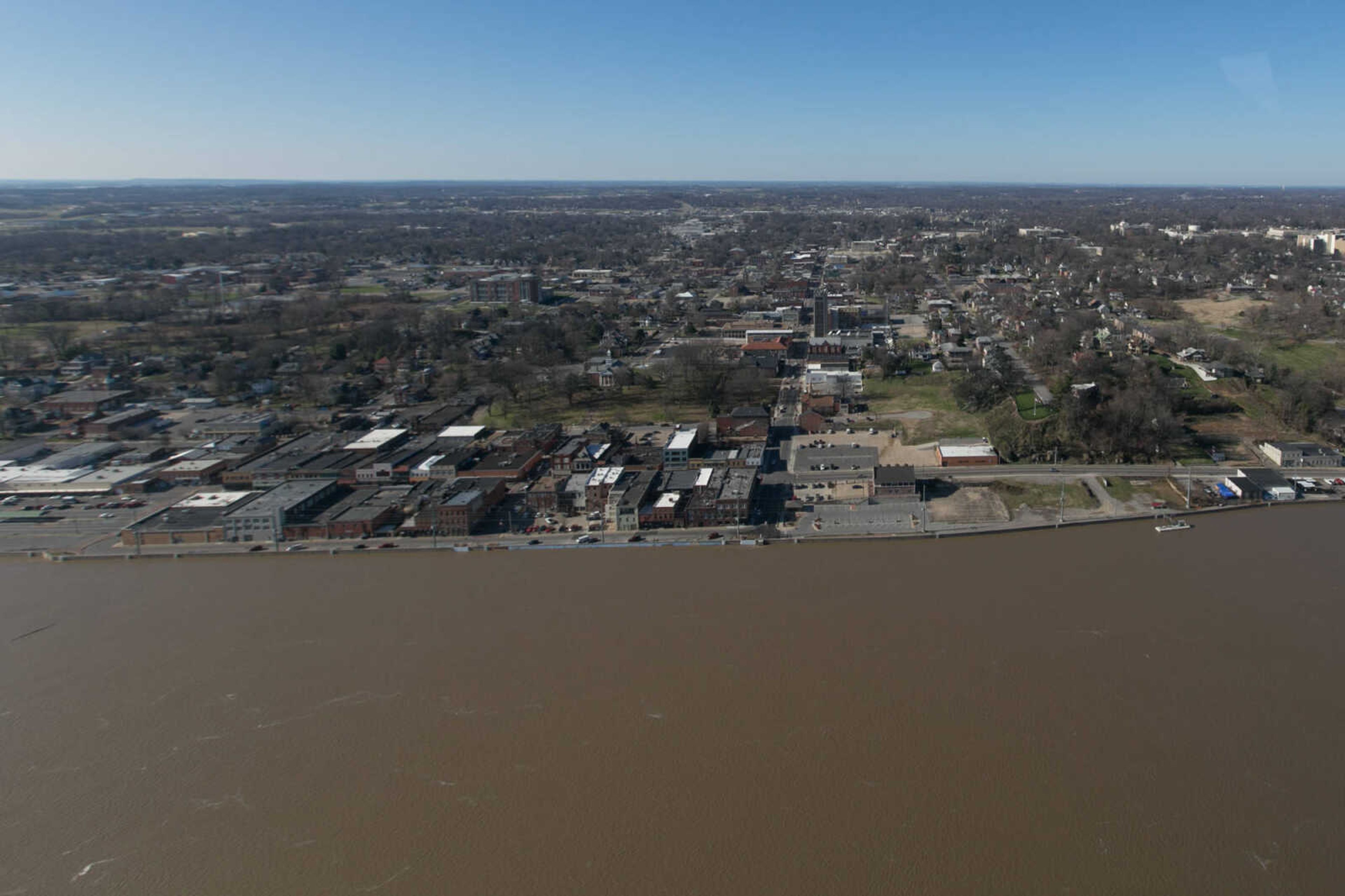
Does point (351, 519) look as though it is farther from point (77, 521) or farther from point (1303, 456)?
point (1303, 456)

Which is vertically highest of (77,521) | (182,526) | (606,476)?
(606,476)

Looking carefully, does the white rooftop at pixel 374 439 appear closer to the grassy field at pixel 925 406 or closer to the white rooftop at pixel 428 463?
the white rooftop at pixel 428 463

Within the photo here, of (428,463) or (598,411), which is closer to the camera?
(428,463)

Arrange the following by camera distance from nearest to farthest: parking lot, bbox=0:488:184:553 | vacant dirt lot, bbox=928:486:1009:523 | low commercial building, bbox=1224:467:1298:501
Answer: vacant dirt lot, bbox=928:486:1009:523, parking lot, bbox=0:488:184:553, low commercial building, bbox=1224:467:1298:501

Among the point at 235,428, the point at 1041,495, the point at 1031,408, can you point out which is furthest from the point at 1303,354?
the point at 235,428

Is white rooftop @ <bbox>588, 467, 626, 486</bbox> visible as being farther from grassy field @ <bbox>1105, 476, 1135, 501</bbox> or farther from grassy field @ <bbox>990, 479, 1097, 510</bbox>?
grassy field @ <bbox>1105, 476, 1135, 501</bbox>

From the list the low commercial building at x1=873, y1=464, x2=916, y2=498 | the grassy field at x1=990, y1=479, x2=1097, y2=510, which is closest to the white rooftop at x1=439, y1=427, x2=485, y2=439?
the low commercial building at x1=873, y1=464, x2=916, y2=498
